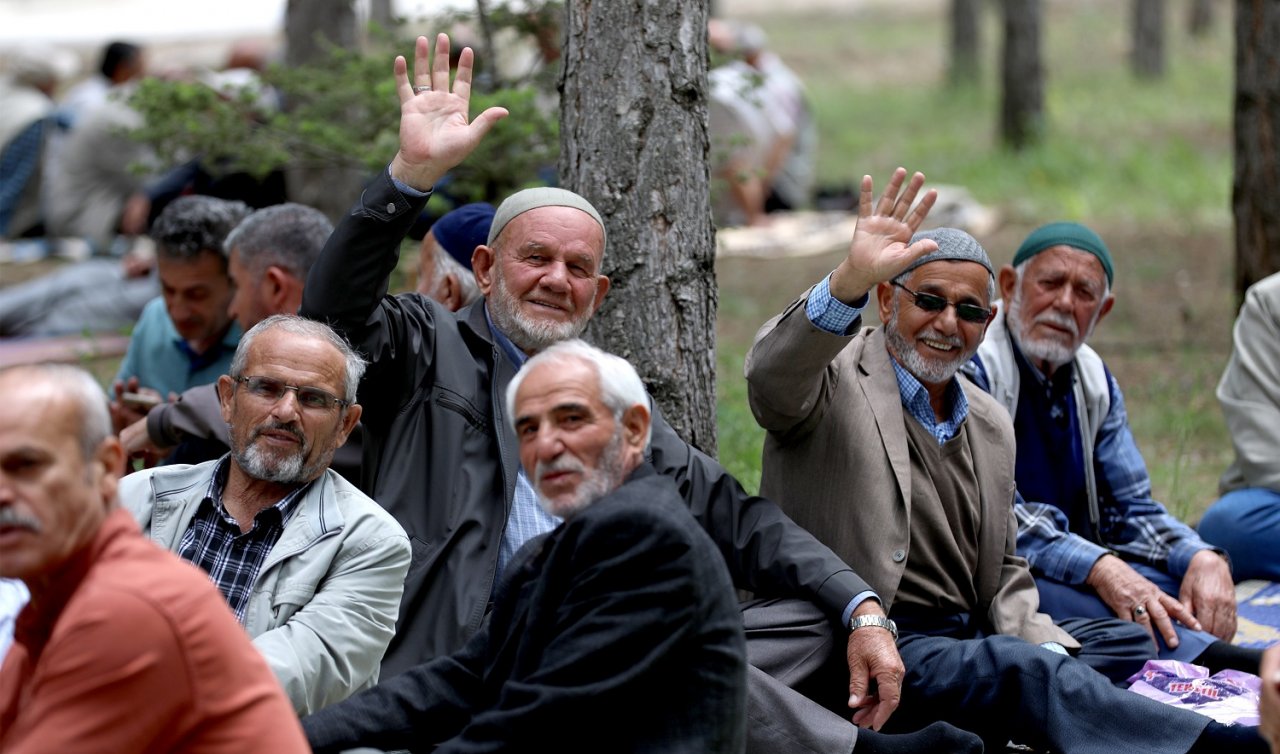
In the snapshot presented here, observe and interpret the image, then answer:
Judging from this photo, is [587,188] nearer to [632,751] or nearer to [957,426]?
[957,426]

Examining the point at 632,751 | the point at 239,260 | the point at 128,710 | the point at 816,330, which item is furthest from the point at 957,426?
the point at 128,710

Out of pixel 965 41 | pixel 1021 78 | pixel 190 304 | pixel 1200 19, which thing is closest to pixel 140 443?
pixel 190 304

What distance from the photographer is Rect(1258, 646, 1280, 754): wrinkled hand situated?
8.91 feet

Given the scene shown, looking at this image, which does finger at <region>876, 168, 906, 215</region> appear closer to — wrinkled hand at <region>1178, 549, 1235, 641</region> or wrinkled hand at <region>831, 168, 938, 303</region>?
wrinkled hand at <region>831, 168, 938, 303</region>

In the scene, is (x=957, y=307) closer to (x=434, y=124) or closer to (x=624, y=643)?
(x=434, y=124)

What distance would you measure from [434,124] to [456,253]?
1.10 metres

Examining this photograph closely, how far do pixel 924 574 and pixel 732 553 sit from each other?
A: 697 millimetres

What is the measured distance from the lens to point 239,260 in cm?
527

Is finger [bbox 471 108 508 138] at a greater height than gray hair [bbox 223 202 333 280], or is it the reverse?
finger [bbox 471 108 508 138]

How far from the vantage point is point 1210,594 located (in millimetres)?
5043

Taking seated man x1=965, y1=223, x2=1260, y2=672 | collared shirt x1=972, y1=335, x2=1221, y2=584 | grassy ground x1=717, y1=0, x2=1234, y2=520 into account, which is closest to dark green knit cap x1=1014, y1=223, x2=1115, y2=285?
seated man x1=965, y1=223, x2=1260, y2=672

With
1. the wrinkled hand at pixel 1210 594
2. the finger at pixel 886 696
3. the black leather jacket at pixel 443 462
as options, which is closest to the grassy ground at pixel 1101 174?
the wrinkled hand at pixel 1210 594

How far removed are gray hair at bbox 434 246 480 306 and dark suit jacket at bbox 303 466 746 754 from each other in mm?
2155

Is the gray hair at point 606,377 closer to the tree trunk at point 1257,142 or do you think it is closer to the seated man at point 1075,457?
the seated man at point 1075,457
